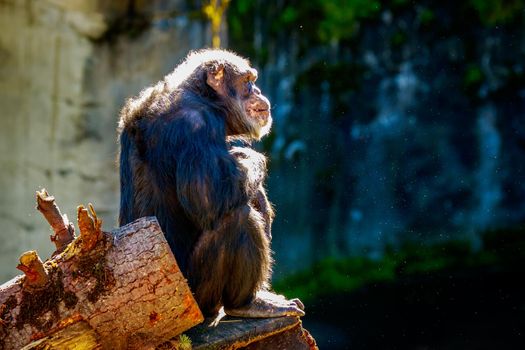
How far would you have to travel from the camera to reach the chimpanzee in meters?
4.61

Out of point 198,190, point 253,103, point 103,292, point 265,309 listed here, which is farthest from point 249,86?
point 103,292

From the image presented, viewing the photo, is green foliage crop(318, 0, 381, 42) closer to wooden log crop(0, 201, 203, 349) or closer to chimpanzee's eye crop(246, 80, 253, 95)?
chimpanzee's eye crop(246, 80, 253, 95)

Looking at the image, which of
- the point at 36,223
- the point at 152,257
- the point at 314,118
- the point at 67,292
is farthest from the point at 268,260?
the point at 314,118

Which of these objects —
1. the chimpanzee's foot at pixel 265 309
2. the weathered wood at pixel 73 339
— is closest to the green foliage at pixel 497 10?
the chimpanzee's foot at pixel 265 309

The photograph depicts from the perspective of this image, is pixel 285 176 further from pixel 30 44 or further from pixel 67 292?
pixel 67 292

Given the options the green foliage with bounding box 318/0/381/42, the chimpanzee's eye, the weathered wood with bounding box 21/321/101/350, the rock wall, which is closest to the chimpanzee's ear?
the chimpanzee's eye

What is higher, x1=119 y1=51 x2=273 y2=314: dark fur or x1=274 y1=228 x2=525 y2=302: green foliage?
x1=119 y1=51 x2=273 y2=314: dark fur

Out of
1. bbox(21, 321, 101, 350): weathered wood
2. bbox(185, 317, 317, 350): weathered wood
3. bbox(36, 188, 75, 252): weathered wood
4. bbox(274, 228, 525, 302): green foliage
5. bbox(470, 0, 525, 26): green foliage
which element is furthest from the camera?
bbox(470, 0, 525, 26): green foliage

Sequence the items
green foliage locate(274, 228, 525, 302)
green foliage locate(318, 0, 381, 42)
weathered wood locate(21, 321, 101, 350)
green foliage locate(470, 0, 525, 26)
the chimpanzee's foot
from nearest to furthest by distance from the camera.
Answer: weathered wood locate(21, 321, 101, 350)
the chimpanzee's foot
green foliage locate(274, 228, 525, 302)
green foliage locate(470, 0, 525, 26)
green foliage locate(318, 0, 381, 42)

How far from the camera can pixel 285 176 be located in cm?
1158

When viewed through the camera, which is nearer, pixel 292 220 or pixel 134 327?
pixel 134 327

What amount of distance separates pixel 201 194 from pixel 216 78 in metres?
1.12

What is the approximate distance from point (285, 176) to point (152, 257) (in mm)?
7651

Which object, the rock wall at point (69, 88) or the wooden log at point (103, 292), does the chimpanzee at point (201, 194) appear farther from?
the rock wall at point (69, 88)
